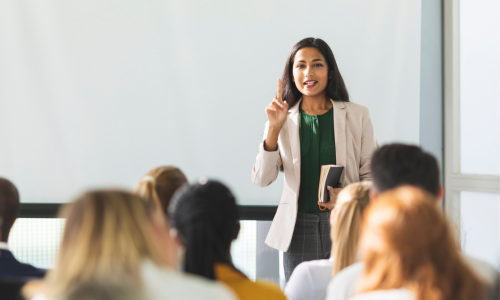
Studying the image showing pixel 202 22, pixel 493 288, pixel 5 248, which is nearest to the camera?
pixel 493 288

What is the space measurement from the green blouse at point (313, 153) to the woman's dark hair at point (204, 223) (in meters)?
1.06

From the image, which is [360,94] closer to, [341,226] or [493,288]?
[341,226]

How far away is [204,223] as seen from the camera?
1.03 m

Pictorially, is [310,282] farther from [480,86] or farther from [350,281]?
[480,86]

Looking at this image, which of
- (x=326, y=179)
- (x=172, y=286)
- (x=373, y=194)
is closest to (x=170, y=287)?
(x=172, y=286)

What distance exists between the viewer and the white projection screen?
2.89 meters

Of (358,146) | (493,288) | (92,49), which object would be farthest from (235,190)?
(493,288)

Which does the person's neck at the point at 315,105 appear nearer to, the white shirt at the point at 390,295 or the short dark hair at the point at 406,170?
Answer: the short dark hair at the point at 406,170

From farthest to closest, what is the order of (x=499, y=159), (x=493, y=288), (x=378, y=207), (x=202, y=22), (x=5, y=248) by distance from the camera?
(x=202, y=22)
(x=499, y=159)
(x=5, y=248)
(x=493, y=288)
(x=378, y=207)

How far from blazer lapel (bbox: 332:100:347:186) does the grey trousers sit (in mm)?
241

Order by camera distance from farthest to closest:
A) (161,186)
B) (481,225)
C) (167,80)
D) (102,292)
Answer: (167,80)
(481,225)
(161,186)
(102,292)

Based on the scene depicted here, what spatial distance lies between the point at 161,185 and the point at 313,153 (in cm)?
100

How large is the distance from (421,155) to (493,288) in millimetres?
434

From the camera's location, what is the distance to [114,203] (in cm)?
80
